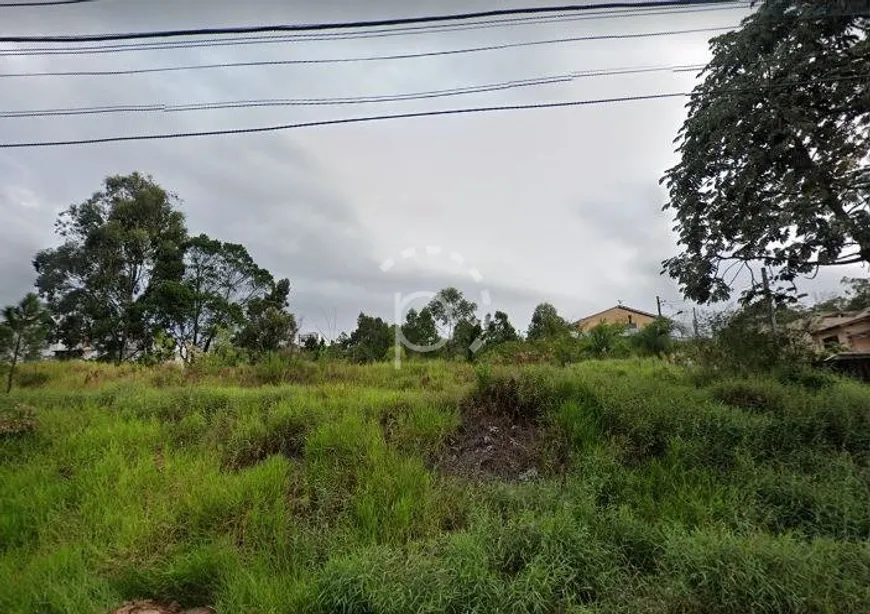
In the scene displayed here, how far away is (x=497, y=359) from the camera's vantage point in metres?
8.30

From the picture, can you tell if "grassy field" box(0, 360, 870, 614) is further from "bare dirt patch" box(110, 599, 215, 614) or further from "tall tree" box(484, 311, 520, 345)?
"tall tree" box(484, 311, 520, 345)

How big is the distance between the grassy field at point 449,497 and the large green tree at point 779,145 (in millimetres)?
1659

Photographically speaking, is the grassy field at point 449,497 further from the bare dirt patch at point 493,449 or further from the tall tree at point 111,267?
the tall tree at point 111,267

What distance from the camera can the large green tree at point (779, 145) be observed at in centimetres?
488

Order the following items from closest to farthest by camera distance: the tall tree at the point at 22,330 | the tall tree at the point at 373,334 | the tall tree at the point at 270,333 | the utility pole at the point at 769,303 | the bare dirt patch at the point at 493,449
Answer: the bare dirt patch at the point at 493,449
the utility pole at the point at 769,303
the tall tree at the point at 22,330
the tall tree at the point at 270,333
the tall tree at the point at 373,334

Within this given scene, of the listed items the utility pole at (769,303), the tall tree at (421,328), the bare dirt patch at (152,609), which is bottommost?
the bare dirt patch at (152,609)

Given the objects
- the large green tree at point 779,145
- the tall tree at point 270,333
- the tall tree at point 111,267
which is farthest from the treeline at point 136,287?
the large green tree at point 779,145

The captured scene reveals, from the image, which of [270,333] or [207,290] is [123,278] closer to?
[207,290]

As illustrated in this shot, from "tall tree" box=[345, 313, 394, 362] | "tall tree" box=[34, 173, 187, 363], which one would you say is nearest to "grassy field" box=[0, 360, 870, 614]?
"tall tree" box=[345, 313, 394, 362]

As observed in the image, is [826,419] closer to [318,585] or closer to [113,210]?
[318,585]

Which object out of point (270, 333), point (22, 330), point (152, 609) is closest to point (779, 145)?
point (152, 609)

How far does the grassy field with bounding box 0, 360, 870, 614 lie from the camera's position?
8.54 ft

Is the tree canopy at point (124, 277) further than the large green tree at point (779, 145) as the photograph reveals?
Yes

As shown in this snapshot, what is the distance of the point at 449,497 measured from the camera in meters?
3.66
